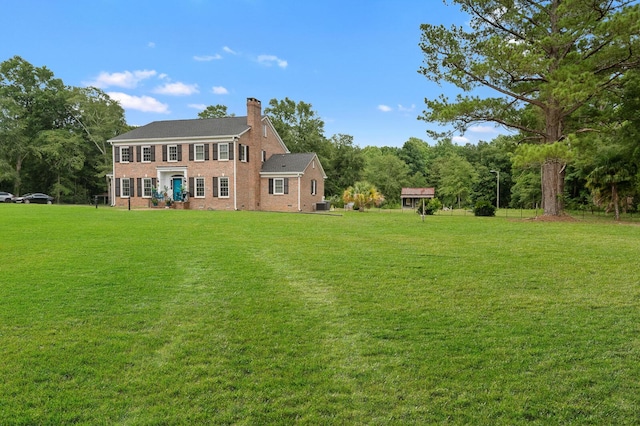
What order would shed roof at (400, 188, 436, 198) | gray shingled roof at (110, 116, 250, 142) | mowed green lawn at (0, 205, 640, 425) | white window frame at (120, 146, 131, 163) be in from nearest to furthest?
mowed green lawn at (0, 205, 640, 425)
gray shingled roof at (110, 116, 250, 142)
white window frame at (120, 146, 131, 163)
shed roof at (400, 188, 436, 198)

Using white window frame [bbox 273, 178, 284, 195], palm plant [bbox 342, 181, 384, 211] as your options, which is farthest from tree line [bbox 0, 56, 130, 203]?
palm plant [bbox 342, 181, 384, 211]

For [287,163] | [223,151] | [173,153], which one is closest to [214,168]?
[223,151]

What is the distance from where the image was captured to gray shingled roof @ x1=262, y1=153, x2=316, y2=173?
106 feet

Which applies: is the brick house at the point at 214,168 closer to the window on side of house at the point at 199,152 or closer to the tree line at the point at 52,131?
the window on side of house at the point at 199,152

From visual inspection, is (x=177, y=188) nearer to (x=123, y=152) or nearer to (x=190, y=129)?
(x=190, y=129)

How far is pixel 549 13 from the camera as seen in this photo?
65.0 feet

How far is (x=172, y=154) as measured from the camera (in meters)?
32.2

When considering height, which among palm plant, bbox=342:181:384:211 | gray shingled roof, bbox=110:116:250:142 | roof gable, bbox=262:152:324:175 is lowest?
palm plant, bbox=342:181:384:211

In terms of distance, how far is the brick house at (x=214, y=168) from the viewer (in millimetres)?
30812

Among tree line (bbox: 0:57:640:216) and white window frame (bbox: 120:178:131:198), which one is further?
tree line (bbox: 0:57:640:216)

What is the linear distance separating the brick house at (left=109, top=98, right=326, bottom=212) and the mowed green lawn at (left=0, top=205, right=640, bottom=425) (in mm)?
22366

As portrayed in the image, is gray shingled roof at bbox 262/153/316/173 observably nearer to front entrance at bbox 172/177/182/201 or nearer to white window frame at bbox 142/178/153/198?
front entrance at bbox 172/177/182/201

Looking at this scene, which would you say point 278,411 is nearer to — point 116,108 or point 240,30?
point 240,30

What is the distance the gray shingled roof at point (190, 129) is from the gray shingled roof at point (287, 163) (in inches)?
142
